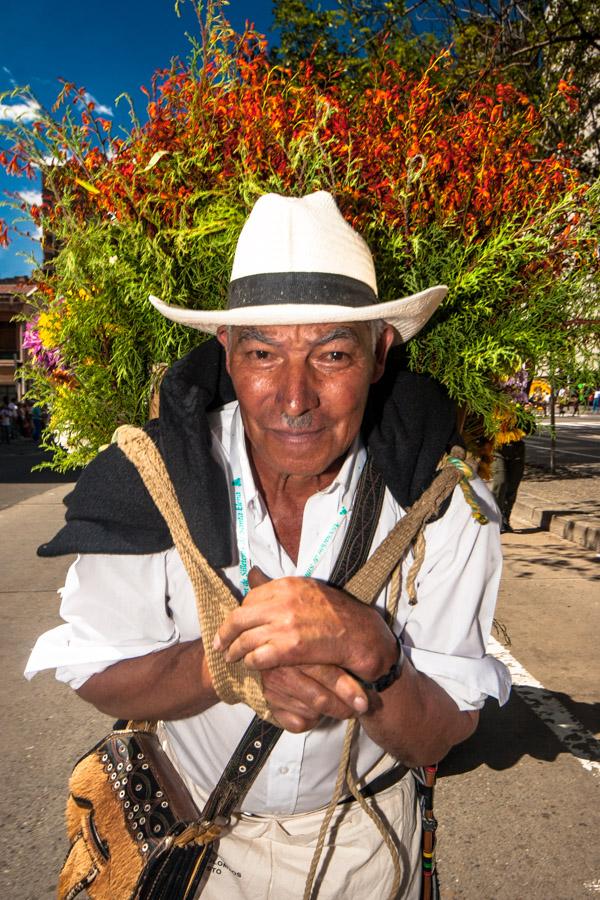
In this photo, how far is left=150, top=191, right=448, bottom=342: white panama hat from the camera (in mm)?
1622

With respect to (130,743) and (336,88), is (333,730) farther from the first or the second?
(336,88)

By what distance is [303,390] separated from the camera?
164 cm

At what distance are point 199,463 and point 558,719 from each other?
3.66 m

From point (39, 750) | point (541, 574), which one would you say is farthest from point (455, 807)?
point (541, 574)

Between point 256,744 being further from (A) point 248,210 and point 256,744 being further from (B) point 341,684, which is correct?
(A) point 248,210

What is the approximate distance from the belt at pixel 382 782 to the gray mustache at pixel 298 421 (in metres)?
0.77

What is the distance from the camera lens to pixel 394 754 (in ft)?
5.18

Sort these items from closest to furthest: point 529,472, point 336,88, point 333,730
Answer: point 333,730 → point 336,88 → point 529,472

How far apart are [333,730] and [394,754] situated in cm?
14

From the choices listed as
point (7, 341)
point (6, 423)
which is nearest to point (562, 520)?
point (6, 423)

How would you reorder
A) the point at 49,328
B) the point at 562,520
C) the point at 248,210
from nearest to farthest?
the point at 248,210 < the point at 49,328 < the point at 562,520

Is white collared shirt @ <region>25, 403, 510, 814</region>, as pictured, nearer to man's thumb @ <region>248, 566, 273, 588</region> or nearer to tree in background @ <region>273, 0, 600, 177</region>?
man's thumb @ <region>248, 566, 273, 588</region>

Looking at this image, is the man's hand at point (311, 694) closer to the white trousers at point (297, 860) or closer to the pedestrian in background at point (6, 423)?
the white trousers at point (297, 860)

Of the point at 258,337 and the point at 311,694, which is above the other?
the point at 258,337
